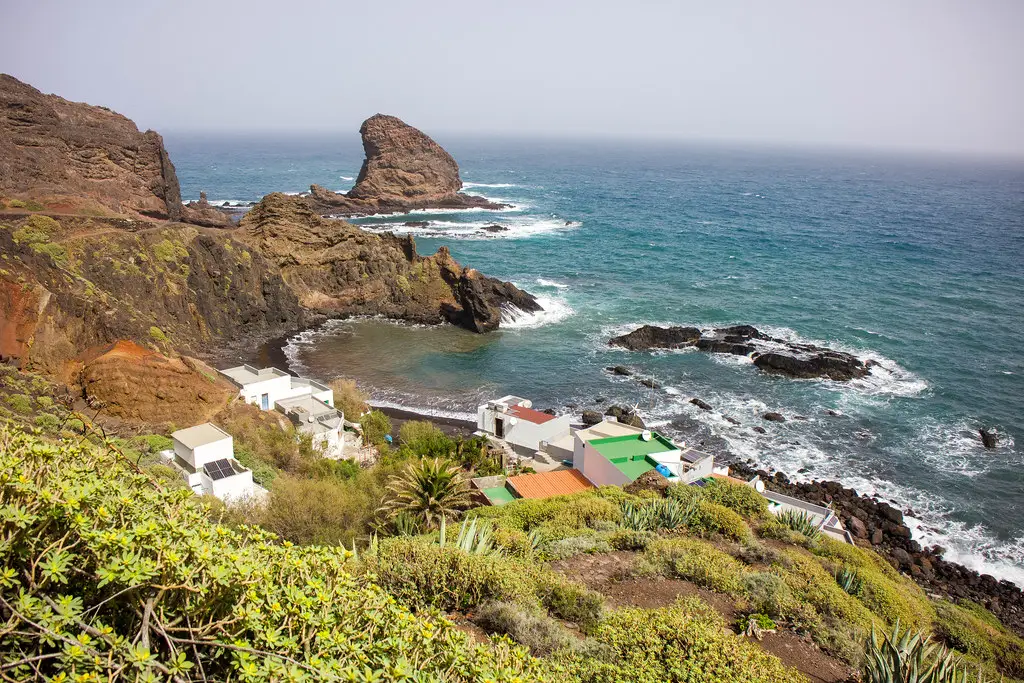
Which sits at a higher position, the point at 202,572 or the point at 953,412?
the point at 202,572

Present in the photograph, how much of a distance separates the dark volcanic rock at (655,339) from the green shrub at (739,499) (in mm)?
26585

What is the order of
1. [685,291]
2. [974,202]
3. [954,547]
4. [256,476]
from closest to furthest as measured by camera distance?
1. [256,476]
2. [954,547]
3. [685,291]
4. [974,202]

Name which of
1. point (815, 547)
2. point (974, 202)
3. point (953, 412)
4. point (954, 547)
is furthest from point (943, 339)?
point (974, 202)

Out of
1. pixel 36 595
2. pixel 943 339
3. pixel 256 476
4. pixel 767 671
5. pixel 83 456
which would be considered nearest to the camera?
pixel 36 595

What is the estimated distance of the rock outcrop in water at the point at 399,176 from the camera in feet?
314

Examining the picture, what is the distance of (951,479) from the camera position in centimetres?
2886

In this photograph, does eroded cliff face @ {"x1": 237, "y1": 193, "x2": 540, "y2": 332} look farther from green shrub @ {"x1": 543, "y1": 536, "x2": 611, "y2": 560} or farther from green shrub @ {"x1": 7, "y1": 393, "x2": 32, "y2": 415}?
green shrub @ {"x1": 543, "y1": 536, "x2": 611, "y2": 560}

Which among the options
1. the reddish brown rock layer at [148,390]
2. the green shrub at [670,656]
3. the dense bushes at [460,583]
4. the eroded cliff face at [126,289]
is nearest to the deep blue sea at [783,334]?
the eroded cliff face at [126,289]

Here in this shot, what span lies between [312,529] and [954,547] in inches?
919

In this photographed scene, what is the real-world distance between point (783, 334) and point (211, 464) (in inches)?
1523

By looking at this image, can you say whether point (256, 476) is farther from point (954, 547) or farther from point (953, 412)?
point (953, 412)

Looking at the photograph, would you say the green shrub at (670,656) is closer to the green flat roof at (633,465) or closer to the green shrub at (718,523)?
the green shrub at (718,523)

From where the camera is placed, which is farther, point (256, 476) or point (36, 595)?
point (256, 476)

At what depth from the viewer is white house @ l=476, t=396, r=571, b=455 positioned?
93.3 ft
